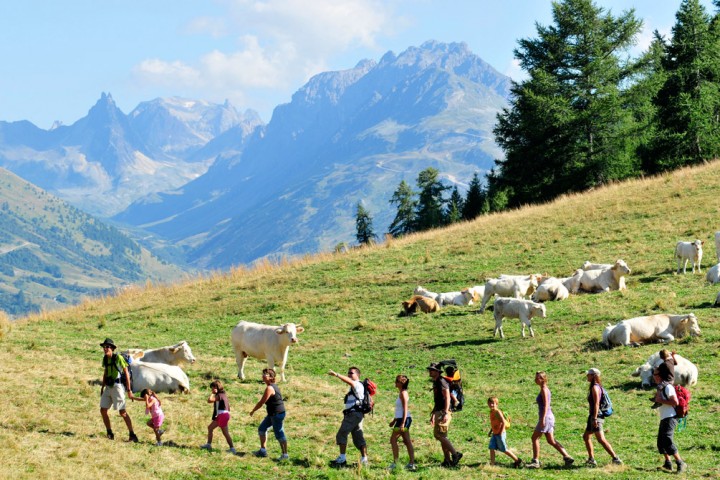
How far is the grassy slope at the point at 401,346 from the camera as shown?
1551 cm

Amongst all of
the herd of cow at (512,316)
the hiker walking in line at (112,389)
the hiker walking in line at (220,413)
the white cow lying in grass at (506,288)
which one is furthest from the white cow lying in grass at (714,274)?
the hiker walking in line at (112,389)

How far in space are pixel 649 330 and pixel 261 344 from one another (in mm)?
12065

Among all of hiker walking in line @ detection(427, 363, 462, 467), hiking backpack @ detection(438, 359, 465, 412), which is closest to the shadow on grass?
hiking backpack @ detection(438, 359, 465, 412)

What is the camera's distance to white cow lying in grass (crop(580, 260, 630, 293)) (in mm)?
30562

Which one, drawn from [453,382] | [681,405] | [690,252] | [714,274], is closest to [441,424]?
[453,382]

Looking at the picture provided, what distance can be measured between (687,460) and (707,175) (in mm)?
38205

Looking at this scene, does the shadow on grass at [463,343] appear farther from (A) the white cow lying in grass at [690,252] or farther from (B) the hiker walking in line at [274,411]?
(B) the hiker walking in line at [274,411]

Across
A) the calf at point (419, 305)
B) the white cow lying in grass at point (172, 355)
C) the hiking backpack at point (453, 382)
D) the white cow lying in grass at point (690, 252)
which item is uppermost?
the white cow lying in grass at point (690, 252)

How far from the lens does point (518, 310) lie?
85.5 feet

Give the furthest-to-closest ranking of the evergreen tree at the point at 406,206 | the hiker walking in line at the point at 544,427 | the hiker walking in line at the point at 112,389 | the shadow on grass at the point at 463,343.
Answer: the evergreen tree at the point at 406,206 < the shadow on grass at the point at 463,343 < the hiker walking in line at the point at 112,389 < the hiker walking in line at the point at 544,427

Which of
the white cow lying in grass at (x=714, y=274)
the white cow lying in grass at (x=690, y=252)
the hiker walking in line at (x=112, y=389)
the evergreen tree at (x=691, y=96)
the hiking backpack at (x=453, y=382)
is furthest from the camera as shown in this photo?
the evergreen tree at (x=691, y=96)

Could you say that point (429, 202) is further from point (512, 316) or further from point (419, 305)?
point (512, 316)

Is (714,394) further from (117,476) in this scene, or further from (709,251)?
(709,251)

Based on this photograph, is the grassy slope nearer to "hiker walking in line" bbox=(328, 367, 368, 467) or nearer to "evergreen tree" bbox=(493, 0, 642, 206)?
"hiker walking in line" bbox=(328, 367, 368, 467)
